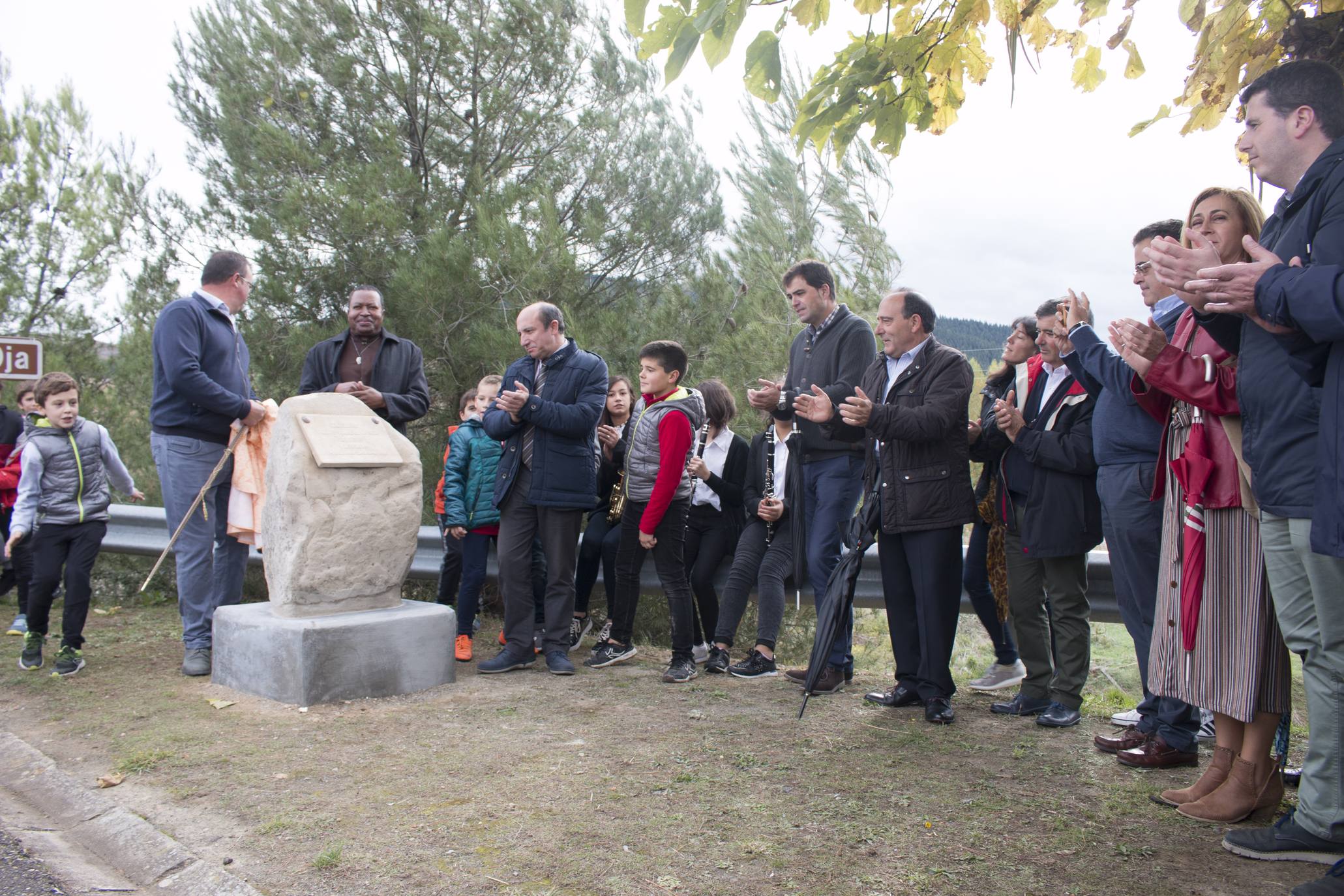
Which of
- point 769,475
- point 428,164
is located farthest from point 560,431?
point 428,164

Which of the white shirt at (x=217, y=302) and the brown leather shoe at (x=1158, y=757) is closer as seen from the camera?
the brown leather shoe at (x=1158, y=757)

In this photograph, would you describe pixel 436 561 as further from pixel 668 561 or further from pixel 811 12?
pixel 811 12

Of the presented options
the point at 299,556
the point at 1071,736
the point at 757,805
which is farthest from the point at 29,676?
the point at 1071,736

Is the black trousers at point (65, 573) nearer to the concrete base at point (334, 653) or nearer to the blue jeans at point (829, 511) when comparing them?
the concrete base at point (334, 653)

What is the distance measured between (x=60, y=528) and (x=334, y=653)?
1922 millimetres

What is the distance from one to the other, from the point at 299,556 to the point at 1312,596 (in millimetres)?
4086

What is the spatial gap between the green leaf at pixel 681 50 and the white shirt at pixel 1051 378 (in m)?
2.45

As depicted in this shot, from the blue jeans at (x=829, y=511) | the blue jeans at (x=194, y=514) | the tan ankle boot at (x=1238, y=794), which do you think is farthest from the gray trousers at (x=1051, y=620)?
the blue jeans at (x=194, y=514)

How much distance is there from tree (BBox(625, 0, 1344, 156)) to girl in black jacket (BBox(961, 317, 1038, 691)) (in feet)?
3.96

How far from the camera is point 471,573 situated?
5.90m

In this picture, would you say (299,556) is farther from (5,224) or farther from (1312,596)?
(5,224)

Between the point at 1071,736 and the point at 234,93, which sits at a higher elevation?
the point at 234,93

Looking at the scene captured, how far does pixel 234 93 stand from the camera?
27.1 feet

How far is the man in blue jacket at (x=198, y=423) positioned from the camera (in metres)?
5.16
